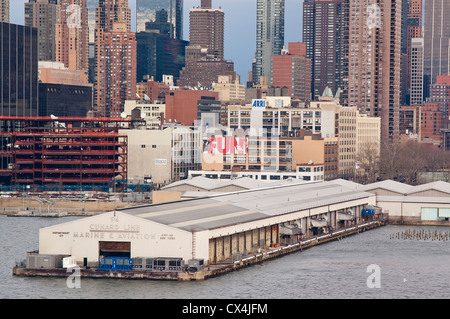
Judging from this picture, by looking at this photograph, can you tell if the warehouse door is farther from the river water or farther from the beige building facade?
the beige building facade

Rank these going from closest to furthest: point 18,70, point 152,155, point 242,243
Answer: point 242,243 < point 152,155 < point 18,70

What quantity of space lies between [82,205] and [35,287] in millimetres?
54867

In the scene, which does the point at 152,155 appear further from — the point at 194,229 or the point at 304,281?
the point at 304,281

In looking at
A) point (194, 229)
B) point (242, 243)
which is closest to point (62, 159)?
point (242, 243)

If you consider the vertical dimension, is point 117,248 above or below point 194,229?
below

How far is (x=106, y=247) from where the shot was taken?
221 feet

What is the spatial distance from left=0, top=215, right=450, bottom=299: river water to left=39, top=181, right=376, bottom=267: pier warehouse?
234cm

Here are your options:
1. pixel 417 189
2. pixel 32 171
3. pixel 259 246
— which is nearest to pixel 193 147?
pixel 32 171

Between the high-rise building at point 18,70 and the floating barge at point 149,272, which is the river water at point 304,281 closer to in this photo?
the floating barge at point 149,272

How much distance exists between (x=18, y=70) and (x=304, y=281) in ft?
392

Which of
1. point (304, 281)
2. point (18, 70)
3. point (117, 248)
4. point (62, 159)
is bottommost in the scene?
point (304, 281)

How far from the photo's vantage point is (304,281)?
6612 centimetres

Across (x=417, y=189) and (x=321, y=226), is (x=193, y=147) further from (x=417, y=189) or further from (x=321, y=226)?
(x=321, y=226)

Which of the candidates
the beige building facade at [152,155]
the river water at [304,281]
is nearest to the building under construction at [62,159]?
the beige building facade at [152,155]
